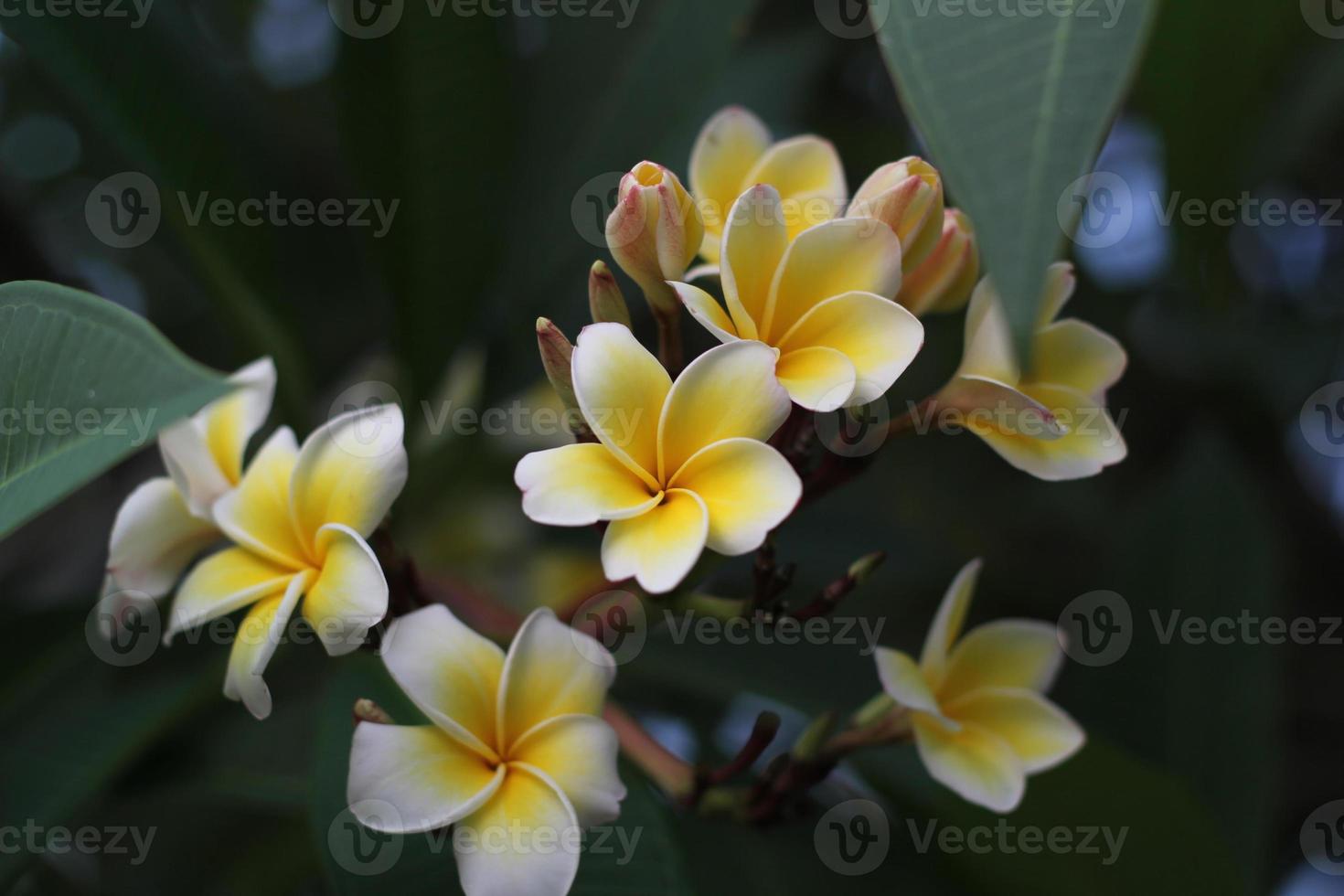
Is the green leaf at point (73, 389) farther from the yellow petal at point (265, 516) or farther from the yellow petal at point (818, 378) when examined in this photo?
the yellow petal at point (818, 378)

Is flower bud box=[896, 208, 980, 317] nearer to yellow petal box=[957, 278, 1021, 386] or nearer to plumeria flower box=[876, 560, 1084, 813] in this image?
yellow petal box=[957, 278, 1021, 386]

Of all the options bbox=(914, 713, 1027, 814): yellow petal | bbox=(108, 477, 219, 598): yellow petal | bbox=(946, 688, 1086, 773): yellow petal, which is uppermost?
bbox=(946, 688, 1086, 773): yellow petal

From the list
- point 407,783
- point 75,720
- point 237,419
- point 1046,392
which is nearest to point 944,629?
point 1046,392

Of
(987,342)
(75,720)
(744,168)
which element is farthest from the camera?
(75,720)

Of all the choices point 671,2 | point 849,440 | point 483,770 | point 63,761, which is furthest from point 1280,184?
point 63,761

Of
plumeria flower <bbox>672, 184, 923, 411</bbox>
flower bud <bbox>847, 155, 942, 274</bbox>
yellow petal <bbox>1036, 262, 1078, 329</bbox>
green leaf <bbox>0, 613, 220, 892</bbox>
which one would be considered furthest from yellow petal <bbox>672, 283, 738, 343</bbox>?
green leaf <bbox>0, 613, 220, 892</bbox>

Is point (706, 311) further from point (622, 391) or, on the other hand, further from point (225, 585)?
point (225, 585)

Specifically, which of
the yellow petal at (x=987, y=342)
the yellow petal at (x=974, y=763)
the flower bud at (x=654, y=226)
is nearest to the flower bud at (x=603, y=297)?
the flower bud at (x=654, y=226)

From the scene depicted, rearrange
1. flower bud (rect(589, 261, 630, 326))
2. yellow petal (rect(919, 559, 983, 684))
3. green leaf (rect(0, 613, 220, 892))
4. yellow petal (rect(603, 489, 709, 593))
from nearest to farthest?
1. yellow petal (rect(603, 489, 709, 593))
2. flower bud (rect(589, 261, 630, 326))
3. yellow petal (rect(919, 559, 983, 684))
4. green leaf (rect(0, 613, 220, 892))
